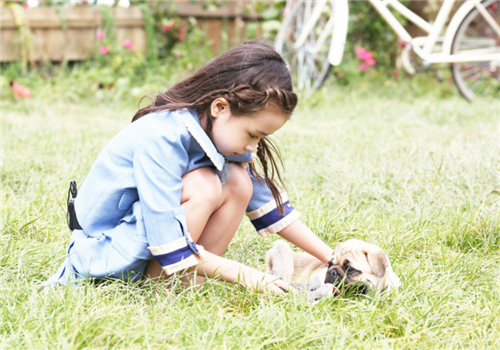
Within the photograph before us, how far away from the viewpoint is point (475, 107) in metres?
5.11

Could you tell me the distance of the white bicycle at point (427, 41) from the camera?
15.1 feet

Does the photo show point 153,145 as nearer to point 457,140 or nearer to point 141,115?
point 141,115

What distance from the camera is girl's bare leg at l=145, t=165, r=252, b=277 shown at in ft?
5.59

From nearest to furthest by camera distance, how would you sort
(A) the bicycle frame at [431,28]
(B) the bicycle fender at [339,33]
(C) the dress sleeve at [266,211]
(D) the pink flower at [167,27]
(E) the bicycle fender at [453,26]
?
(C) the dress sleeve at [266,211] → (B) the bicycle fender at [339,33] → (A) the bicycle frame at [431,28] → (E) the bicycle fender at [453,26] → (D) the pink flower at [167,27]

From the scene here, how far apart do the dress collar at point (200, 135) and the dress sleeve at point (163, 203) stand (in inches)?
2.6

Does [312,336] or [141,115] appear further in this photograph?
[141,115]

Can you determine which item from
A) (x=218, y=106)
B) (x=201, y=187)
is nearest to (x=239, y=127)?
(x=218, y=106)

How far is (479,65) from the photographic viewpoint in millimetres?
6215

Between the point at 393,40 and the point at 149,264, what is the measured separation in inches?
252

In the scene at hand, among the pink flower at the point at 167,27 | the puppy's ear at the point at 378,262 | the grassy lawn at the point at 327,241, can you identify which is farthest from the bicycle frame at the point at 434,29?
A: the pink flower at the point at 167,27

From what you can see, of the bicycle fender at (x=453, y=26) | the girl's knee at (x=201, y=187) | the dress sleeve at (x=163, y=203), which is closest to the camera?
the dress sleeve at (x=163, y=203)

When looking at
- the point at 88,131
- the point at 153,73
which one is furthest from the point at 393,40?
the point at 88,131

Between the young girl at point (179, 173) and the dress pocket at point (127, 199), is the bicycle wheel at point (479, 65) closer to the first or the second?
the young girl at point (179, 173)

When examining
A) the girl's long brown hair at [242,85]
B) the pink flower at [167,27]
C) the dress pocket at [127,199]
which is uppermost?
the girl's long brown hair at [242,85]
